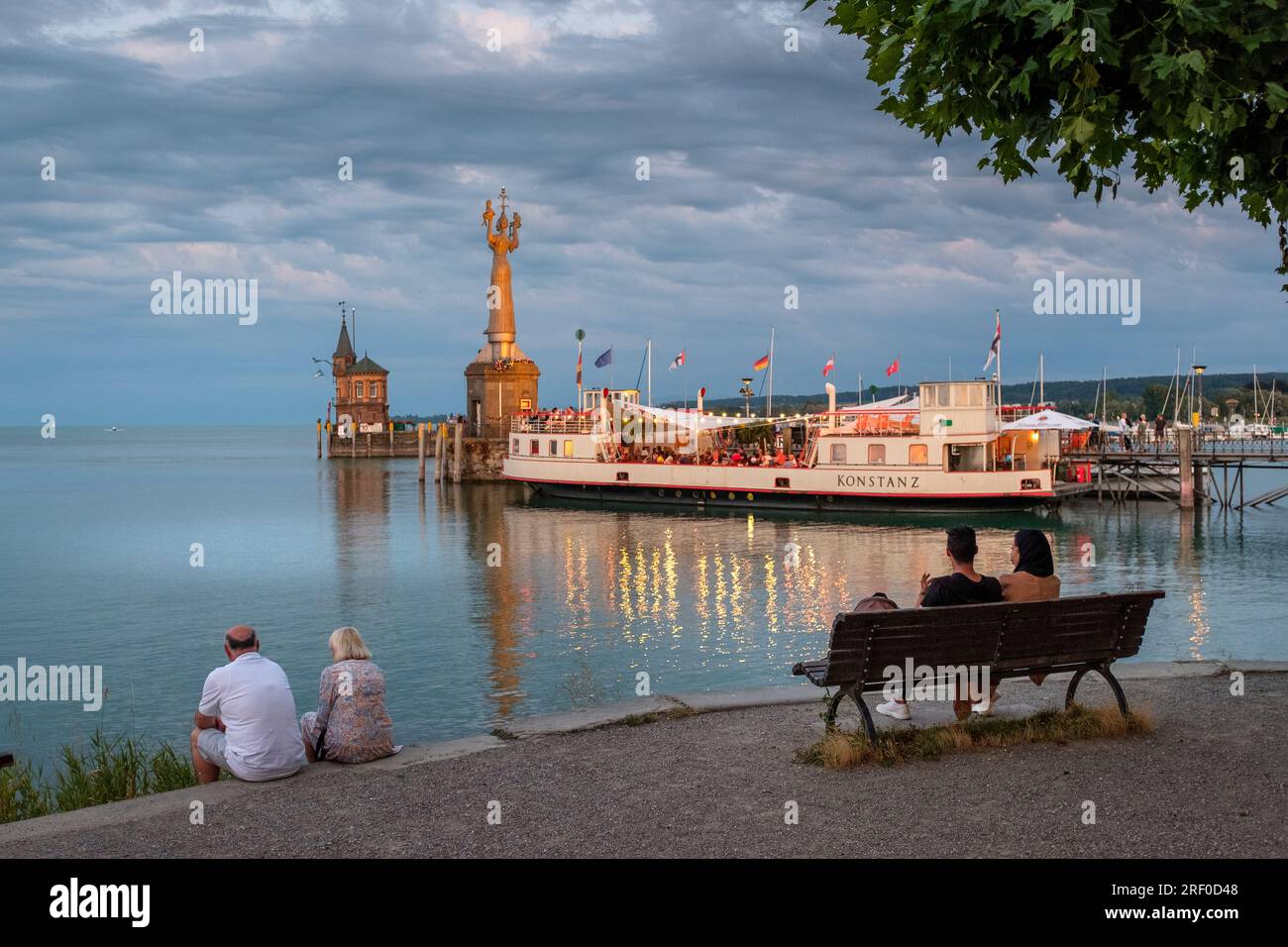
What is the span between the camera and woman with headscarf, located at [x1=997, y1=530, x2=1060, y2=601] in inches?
380

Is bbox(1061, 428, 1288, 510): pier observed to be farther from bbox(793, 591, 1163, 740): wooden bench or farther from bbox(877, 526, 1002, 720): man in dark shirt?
bbox(877, 526, 1002, 720): man in dark shirt

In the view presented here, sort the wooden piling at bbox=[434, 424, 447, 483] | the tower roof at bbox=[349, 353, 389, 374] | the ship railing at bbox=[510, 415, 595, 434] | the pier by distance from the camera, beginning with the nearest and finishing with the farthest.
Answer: the pier < the ship railing at bbox=[510, 415, 595, 434] < the wooden piling at bbox=[434, 424, 447, 483] < the tower roof at bbox=[349, 353, 389, 374]

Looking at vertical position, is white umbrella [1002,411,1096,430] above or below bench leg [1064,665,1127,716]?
Answer: above

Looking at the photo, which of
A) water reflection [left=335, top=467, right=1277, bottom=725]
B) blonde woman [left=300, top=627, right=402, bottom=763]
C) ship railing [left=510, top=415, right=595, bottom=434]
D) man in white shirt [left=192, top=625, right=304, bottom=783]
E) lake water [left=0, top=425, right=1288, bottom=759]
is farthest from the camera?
ship railing [left=510, top=415, right=595, bottom=434]

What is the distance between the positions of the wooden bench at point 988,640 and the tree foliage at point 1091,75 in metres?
3.01

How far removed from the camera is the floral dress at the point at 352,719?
868 cm

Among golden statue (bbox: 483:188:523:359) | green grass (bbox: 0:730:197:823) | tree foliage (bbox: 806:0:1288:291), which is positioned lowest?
green grass (bbox: 0:730:197:823)

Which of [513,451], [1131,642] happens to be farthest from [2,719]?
[513,451]

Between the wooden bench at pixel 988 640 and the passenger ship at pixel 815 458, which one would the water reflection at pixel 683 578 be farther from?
the wooden bench at pixel 988 640

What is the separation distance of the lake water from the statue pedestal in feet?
55.2

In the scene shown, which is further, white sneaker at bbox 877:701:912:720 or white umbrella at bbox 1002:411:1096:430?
white umbrella at bbox 1002:411:1096:430

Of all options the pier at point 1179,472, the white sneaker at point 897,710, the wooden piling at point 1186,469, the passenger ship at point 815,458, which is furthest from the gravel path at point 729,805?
the pier at point 1179,472

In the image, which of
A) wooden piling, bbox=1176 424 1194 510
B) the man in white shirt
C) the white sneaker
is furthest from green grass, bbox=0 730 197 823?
wooden piling, bbox=1176 424 1194 510
